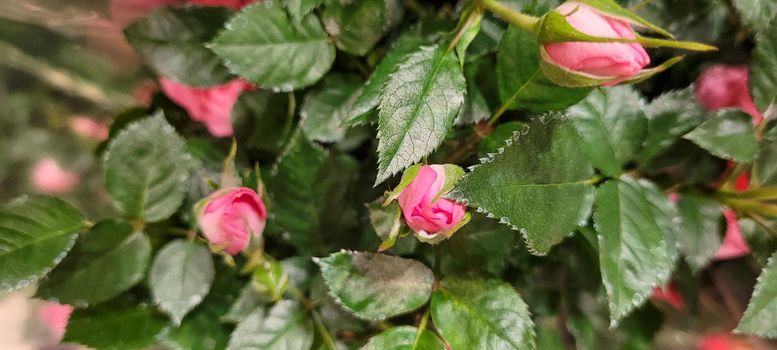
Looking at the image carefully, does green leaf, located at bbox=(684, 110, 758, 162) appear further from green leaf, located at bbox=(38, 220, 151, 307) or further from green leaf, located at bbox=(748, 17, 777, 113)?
green leaf, located at bbox=(38, 220, 151, 307)

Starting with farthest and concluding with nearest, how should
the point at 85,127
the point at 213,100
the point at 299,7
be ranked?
1. the point at 85,127
2. the point at 213,100
3. the point at 299,7

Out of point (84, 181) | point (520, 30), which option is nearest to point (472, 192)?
point (520, 30)

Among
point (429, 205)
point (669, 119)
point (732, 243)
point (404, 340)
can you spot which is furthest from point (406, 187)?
point (732, 243)

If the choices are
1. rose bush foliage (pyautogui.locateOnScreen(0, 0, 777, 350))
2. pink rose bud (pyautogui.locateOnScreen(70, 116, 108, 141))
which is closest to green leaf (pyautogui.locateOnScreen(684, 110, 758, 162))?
rose bush foliage (pyautogui.locateOnScreen(0, 0, 777, 350))

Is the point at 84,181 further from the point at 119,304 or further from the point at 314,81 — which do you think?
the point at 314,81

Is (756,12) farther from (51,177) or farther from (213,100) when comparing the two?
(51,177)
